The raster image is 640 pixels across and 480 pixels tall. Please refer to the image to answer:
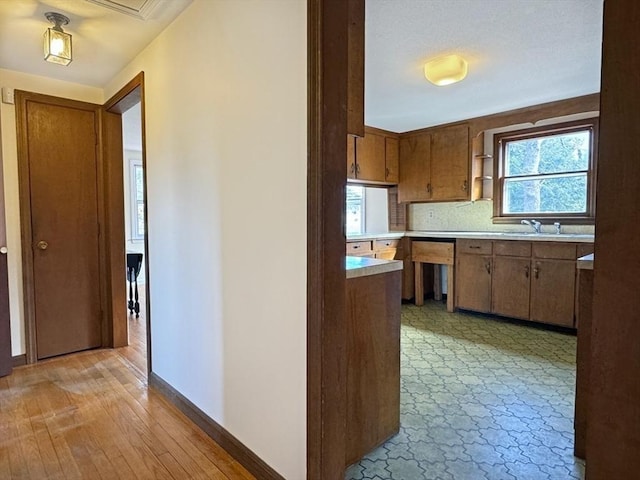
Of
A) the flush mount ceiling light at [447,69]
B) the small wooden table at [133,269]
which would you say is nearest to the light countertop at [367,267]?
the flush mount ceiling light at [447,69]

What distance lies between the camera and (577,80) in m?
3.21

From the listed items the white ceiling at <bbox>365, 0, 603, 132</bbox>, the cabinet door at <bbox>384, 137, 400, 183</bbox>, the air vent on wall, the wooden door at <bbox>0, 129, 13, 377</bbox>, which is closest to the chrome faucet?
the white ceiling at <bbox>365, 0, 603, 132</bbox>

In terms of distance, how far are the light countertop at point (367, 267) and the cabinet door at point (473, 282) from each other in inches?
105

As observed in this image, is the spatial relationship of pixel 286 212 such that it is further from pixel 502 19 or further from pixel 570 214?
pixel 570 214

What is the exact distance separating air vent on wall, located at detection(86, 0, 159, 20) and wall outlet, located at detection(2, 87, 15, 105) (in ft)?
4.69

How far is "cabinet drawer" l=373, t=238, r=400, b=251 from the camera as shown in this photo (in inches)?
171

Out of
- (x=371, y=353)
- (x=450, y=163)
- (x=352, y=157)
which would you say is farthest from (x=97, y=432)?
(x=450, y=163)

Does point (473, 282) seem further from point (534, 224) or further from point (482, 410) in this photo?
point (482, 410)

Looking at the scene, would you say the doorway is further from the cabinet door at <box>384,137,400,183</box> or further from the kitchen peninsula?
the cabinet door at <box>384,137,400,183</box>

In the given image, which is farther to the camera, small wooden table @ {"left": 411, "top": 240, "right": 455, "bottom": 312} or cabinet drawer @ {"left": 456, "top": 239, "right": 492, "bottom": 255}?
small wooden table @ {"left": 411, "top": 240, "right": 455, "bottom": 312}

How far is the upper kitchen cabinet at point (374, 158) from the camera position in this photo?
455cm

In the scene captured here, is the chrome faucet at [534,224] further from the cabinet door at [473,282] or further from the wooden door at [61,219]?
the wooden door at [61,219]

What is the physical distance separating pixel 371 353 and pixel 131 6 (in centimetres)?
211

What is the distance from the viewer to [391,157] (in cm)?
504
